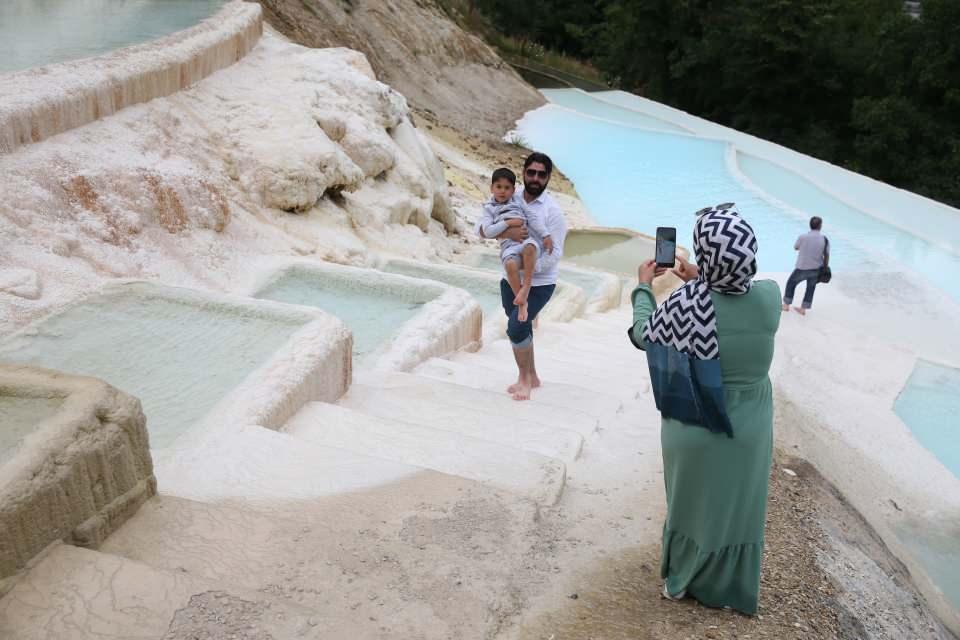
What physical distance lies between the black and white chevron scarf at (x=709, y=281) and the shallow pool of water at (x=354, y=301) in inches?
116

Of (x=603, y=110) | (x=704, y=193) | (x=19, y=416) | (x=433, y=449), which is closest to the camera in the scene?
(x=19, y=416)

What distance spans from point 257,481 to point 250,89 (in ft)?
20.2

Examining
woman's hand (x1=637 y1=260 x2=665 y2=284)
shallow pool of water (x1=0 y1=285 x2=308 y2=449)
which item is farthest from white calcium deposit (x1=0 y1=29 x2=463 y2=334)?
woman's hand (x1=637 y1=260 x2=665 y2=284)

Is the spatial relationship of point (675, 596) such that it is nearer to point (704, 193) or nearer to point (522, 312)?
point (522, 312)

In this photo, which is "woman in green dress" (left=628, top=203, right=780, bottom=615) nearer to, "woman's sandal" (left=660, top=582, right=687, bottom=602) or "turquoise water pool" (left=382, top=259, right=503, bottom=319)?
"woman's sandal" (left=660, top=582, right=687, bottom=602)

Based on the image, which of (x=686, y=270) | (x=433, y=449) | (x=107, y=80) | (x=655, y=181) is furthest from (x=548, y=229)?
(x=655, y=181)

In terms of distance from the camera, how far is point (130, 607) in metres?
2.33

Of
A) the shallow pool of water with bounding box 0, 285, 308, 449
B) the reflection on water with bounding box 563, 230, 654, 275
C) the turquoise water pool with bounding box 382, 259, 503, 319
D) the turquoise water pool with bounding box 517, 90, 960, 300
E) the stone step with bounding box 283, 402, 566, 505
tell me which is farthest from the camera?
the turquoise water pool with bounding box 517, 90, 960, 300

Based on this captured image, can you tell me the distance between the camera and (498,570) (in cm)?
279

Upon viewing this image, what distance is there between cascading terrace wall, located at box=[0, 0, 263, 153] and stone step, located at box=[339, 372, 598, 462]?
2.93 metres

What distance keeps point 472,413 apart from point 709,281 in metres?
1.94

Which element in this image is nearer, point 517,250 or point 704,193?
point 517,250

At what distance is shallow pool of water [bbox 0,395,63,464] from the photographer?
265cm

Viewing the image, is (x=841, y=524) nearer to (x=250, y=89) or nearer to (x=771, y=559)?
(x=771, y=559)
